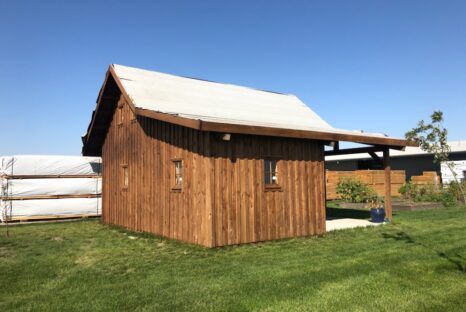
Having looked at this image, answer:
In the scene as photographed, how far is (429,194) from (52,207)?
19.0 meters

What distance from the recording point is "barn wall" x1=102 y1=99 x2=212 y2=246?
9766 millimetres

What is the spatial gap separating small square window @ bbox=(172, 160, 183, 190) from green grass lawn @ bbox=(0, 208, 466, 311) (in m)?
1.51

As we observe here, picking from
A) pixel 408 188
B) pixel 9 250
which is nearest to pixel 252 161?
pixel 9 250

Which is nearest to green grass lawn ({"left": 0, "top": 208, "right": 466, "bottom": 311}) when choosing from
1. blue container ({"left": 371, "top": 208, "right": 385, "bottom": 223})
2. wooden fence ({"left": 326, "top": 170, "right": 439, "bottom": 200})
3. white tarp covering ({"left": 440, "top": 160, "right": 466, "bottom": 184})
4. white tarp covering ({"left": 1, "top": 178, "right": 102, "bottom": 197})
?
blue container ({"left": 371, "top": 208, "right": 385, "bottom": 223})

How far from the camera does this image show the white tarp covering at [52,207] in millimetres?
16922

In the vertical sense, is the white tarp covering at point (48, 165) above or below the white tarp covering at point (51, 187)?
above

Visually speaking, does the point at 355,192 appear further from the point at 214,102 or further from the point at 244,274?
the point at 244,274

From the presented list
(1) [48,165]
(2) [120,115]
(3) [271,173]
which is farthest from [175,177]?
(1) [48,165]

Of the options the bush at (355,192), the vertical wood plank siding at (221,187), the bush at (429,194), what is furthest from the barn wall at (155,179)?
the bush at (429,194)

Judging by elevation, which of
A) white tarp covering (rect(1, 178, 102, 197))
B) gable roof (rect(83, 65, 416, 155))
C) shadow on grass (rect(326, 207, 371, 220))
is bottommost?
shadow on grass (rect(326, 207, 371, 220))

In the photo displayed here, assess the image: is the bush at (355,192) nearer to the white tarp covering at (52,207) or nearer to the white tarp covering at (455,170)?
the white tarp covering at (455,170)

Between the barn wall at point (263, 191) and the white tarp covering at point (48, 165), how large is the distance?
1181cm

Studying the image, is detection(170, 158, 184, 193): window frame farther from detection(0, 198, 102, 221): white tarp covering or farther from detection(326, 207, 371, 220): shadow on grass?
detection(0, 198, 102, 221): white tarp covering

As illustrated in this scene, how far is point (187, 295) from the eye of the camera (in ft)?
18.5
